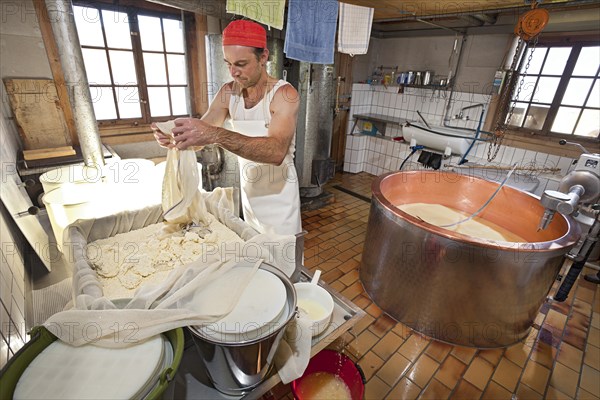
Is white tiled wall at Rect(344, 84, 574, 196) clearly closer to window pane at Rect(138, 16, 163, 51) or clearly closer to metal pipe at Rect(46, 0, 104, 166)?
window pane at Rect(138, 16, 163, 51)

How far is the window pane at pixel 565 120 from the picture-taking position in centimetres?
353

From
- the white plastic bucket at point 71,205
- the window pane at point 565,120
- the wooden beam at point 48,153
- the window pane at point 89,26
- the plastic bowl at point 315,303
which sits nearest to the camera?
the plastic bowl at point 315,303

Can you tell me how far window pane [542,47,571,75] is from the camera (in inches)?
137

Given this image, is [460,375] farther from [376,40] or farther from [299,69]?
[376,40]

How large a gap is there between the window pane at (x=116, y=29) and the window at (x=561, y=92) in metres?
4.30

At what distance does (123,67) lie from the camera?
316cm

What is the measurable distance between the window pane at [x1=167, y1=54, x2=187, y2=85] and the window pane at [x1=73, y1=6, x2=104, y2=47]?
68 centimetres

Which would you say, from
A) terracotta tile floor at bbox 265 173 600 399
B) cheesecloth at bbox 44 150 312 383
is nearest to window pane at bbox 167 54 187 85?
cheesecloth at bbox 44 150 312 383

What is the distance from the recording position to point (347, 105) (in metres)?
5.14

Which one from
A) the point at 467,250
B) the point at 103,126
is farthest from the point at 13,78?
the point at 467,250

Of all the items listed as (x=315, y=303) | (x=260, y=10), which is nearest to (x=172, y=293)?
(x=315, y=303)

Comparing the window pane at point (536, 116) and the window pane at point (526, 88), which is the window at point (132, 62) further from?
the window pane at point (536, 116)

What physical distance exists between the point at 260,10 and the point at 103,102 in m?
2.09

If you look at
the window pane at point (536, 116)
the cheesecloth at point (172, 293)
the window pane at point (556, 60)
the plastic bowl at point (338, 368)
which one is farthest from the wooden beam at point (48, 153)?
the window pane at point (556, 60)
